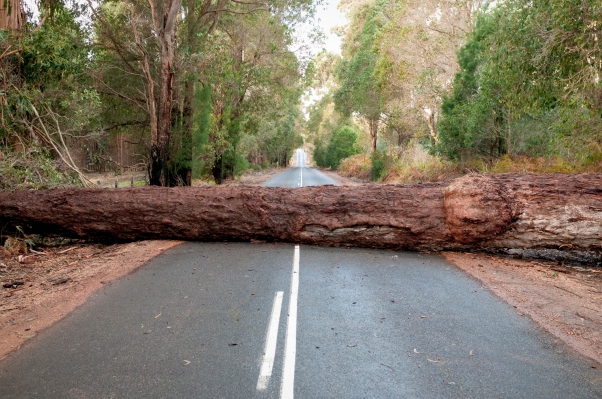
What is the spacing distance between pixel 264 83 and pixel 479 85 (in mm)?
11149

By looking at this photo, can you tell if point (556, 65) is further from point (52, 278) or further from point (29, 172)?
point (29, 172)

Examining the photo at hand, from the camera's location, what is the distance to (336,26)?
42469 millimetres

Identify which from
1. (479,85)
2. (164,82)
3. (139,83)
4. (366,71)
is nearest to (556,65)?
(479,85)

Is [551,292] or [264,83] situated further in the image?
[264,83]

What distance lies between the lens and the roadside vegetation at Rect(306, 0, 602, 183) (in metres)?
9.93

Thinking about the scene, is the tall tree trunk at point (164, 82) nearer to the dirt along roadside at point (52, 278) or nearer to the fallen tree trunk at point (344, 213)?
the fallen tree trunk at point (344, 213)

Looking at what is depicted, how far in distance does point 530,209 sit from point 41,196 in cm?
978

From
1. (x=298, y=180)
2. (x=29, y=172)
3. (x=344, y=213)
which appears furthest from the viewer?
(x=298, y=180)

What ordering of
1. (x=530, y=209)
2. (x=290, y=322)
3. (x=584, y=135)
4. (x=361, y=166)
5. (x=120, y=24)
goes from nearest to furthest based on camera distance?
(x=290, y=322)
(x=530, y=209)
(x=584, y=135)
(x=120, y=24)
(x=361, y=166)

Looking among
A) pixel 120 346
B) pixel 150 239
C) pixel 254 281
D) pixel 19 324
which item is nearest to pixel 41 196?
pixel 150 239

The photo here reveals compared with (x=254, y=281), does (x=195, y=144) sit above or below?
above

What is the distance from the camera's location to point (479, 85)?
59.0 ft

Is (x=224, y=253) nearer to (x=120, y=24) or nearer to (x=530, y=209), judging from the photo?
(x=530, y=209)

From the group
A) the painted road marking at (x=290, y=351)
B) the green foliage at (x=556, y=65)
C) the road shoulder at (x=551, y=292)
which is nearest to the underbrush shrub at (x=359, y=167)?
the green foliage at (x=556, y=65)
